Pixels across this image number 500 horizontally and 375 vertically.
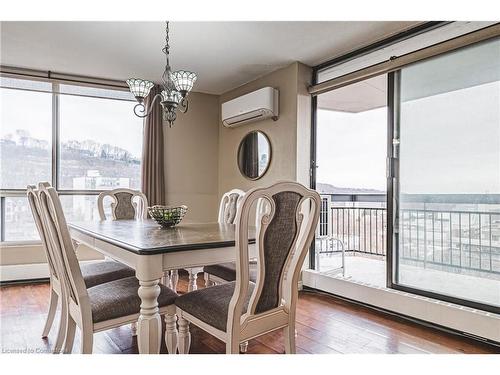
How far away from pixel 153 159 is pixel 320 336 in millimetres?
3087

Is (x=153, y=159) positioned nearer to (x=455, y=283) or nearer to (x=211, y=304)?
(x=211, y=304)

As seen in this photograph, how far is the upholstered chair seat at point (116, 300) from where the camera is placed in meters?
1.80

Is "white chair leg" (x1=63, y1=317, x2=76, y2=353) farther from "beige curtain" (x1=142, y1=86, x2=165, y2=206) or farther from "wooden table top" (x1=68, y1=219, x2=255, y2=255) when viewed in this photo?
"beige curtain" (x1=142, y1=86, x2=165, y2=206)

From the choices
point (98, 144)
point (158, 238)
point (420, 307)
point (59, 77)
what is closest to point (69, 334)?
point (158, 238)

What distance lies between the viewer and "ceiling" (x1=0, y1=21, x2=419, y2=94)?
3.03m

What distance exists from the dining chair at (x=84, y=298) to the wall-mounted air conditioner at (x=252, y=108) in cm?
253

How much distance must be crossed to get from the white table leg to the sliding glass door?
2.15 meters

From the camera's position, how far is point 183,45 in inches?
135

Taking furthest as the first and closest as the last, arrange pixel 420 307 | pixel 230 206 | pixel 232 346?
pixel 230 206, pixel 420 307, pixel 232 346

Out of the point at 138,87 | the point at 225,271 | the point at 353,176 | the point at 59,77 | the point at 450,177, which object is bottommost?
the point at 225,271

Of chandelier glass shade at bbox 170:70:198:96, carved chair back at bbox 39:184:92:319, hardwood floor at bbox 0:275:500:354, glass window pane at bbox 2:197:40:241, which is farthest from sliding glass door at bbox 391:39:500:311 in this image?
glass window pane at bbox 2:197:40:241

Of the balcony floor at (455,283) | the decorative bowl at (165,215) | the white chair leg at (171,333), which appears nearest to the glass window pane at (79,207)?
the decorative bowl at (165,215)
